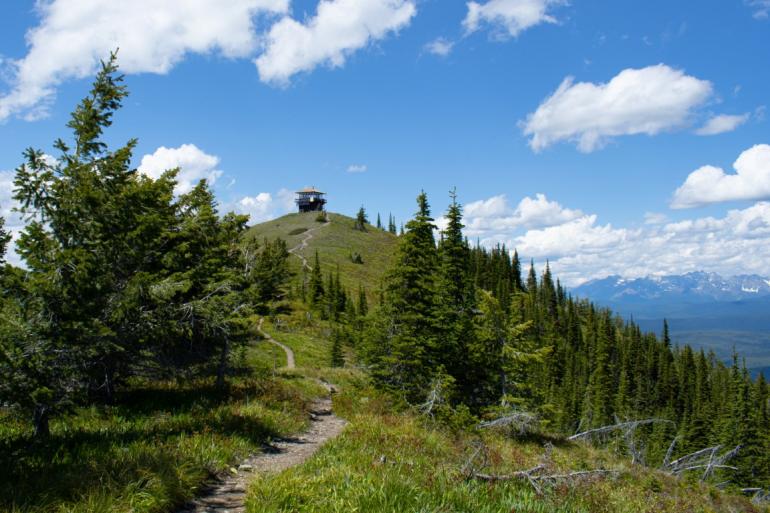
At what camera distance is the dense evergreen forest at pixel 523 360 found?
20547mm

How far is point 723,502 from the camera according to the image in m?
18.8

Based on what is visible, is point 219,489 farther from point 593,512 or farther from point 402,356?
point 402,356

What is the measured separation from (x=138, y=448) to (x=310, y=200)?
191341mm

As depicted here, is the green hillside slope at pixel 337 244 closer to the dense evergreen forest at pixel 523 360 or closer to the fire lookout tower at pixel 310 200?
the fire lookout tower at pixel 310 200

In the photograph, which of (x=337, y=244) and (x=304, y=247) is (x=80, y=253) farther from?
(x=337, y=244)

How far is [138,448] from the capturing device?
8.21 m

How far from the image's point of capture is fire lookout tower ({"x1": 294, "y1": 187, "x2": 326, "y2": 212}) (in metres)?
196

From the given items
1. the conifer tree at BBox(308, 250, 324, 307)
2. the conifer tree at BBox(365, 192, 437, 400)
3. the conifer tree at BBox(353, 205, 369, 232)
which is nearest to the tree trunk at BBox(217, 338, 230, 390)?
the conifer tree at BBox(365, 192, 437, 400)

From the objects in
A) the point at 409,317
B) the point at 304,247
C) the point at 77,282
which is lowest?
the point at 409,317

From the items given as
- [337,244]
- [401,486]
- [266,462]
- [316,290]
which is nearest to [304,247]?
[337,244]

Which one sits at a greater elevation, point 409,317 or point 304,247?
point 304,247

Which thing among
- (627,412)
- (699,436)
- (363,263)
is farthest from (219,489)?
(363,263)

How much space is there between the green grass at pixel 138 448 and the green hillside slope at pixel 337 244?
3739 inches

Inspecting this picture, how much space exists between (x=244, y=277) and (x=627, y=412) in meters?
84.4
